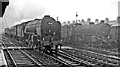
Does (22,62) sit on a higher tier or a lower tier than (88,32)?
lower

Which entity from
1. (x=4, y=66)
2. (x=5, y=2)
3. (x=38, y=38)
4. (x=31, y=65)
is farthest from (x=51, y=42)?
(x=5, y=2)

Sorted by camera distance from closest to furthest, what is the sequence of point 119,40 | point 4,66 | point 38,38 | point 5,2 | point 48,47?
1. point 5,2
2. point 4,66
3. point 48,47
4. point 38,38
5. point 119,40

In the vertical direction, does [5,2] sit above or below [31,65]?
above

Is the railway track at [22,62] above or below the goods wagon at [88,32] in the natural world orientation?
below

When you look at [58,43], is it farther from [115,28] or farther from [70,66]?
[115,28]

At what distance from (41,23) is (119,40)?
12.1 meters

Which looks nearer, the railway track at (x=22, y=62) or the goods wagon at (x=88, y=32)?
the railway track at (x=22, y=62)

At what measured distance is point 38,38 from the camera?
18234 millimetres

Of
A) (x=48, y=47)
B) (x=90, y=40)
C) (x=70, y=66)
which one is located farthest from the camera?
(x=90, y=40)

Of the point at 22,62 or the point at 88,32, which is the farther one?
the point at 88,32

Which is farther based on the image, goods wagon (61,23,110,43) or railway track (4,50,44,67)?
goods wagon (61,23,110,43)

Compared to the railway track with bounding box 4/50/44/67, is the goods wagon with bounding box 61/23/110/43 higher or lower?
higher

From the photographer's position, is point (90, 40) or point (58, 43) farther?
point (90, 40)

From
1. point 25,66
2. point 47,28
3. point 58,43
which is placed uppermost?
point 47,28
